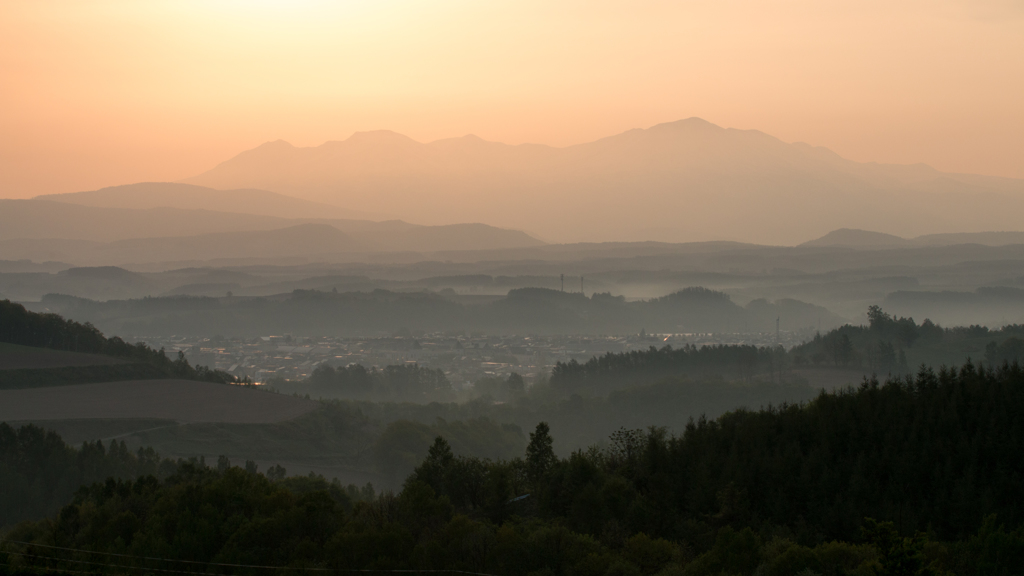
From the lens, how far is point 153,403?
156250 millimetres

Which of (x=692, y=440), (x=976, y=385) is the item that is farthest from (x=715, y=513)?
(x=976, y=385)

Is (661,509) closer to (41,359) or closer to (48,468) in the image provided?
(48,468)

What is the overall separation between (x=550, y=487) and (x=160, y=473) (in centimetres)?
6349

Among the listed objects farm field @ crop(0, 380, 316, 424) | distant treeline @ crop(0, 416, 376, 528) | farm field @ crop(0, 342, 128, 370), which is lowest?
distant treeline @ crop(0, 416, 376, 528)

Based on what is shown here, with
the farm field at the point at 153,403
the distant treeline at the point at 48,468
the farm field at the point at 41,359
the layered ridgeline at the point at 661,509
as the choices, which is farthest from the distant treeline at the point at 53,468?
the farm field at the point at 41,359

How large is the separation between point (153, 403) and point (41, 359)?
1237 inches

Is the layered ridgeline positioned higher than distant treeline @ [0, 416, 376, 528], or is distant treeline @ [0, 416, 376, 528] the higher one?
the layered ridgeline

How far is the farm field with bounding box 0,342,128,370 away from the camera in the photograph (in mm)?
164125

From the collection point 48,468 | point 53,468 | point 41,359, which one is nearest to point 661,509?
point 53,468

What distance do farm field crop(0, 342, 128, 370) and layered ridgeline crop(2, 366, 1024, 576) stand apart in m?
100

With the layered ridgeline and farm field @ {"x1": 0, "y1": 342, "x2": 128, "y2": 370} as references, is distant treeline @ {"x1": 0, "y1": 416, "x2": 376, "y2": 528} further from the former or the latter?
farm field @ {"x1": 0, "y1": 342, "x2": 128, "y2": 370}

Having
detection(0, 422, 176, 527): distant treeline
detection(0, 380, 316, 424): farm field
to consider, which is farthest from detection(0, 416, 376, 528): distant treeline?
detection(0, 380, 316, 424): farm field

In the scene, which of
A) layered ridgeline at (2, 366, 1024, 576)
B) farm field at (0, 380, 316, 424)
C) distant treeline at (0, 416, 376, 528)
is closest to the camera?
layered ridgeline at (2, 366, 1024, 576)

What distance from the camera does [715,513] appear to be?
6500cm
